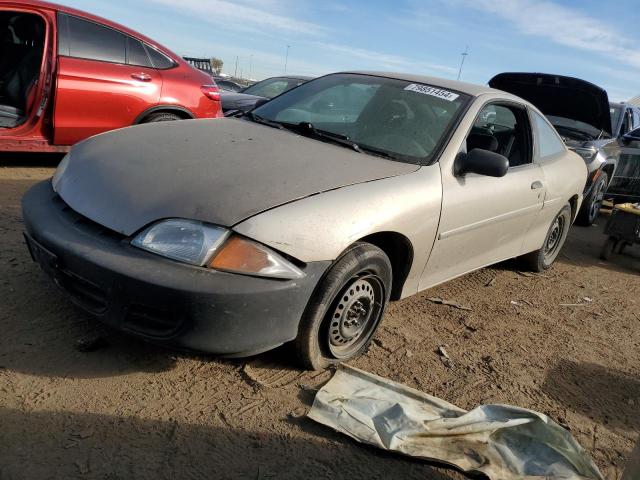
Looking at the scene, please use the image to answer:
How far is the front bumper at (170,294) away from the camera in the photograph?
2113 mm

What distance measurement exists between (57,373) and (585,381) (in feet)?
9.34

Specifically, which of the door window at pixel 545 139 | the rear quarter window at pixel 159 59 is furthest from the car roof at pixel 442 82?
the rear quarter window at pixel 159 59

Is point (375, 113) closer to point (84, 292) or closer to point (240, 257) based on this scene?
point (240, 257)

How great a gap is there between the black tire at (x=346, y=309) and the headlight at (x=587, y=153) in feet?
15.6

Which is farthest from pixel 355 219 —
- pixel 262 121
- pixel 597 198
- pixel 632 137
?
pixel 597 198

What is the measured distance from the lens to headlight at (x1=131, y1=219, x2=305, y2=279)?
7.14 ft

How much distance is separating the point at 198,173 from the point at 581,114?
20.9 ft

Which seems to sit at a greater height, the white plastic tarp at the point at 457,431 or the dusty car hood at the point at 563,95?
the dusty car hood at the point at 563,95

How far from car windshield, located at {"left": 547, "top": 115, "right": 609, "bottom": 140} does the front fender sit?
499cm

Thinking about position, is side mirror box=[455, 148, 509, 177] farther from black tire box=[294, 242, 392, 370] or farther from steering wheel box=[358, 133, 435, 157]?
black tire box=[294, 242, 392, 370]

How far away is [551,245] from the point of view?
5078 mm

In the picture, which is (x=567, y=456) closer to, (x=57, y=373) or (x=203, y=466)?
(x=203, y=466)

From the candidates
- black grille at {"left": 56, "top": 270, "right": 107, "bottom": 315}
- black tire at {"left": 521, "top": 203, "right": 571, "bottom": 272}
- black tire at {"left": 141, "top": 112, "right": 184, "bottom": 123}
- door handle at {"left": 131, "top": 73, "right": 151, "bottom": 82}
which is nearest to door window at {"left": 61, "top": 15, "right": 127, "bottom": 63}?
door handle at {"left": 131, "top": 73, "right": 151, "bottom": 82}

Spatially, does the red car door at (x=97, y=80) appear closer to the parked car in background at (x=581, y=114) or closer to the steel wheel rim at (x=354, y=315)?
the steel wheel rim at (x=354, y=315)
